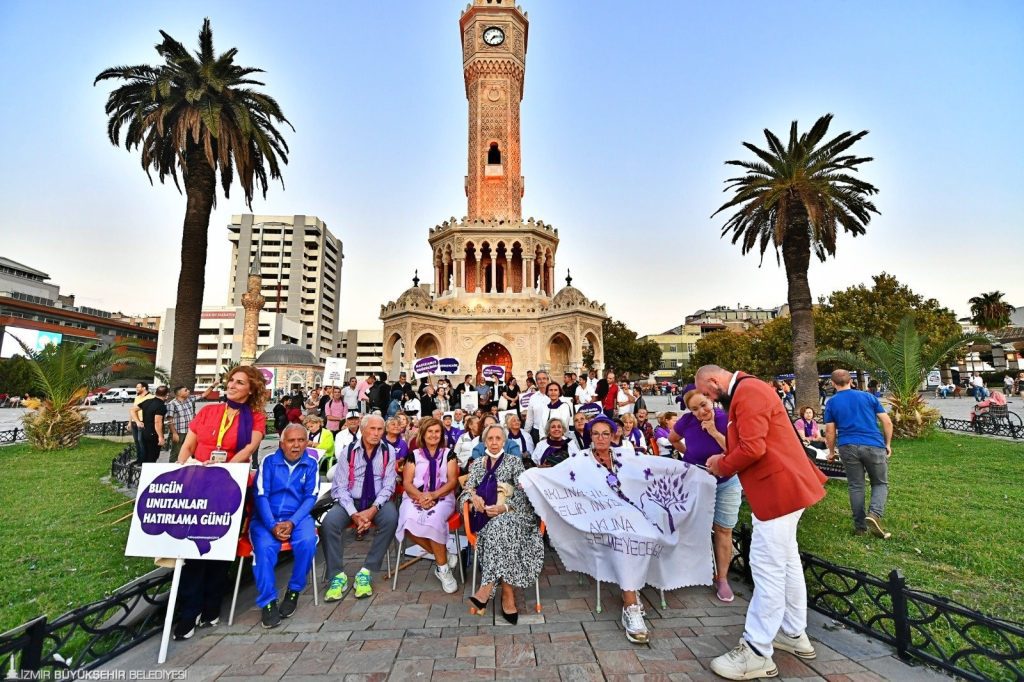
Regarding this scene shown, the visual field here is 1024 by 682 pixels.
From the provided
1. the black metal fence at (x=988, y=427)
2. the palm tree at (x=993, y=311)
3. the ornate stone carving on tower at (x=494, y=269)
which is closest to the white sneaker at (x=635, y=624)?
the black metal fence at (x=988, y=427)

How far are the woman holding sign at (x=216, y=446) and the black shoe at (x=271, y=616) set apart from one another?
1.62 feet

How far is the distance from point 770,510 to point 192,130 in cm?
1794

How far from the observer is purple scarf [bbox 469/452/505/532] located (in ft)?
15.1

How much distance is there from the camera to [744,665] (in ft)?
10.1

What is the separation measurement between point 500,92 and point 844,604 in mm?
39039

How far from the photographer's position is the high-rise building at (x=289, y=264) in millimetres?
94875

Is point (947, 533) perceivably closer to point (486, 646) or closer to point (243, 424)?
point (486, 646)

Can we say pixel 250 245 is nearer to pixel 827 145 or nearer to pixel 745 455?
pixel 827 145

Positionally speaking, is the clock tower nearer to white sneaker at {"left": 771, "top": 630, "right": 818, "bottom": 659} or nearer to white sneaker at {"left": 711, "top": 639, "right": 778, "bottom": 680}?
white sneaker at {"left": 771, "top": 630, "right": 818, "bottom": 659}

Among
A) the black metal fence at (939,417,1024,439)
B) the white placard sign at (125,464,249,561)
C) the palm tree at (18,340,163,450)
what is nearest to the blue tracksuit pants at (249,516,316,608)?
the white placard sign at (125,464,249,561)

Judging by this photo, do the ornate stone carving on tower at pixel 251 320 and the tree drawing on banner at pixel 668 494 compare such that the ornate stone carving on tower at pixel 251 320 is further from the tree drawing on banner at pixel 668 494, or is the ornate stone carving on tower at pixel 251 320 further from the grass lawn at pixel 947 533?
the grass lawn at pixel 947 533

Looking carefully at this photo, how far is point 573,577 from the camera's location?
4.94 m

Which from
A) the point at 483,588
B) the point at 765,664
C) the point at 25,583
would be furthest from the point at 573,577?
the point at 25,583

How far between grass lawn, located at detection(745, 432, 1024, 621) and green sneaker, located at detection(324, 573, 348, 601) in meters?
5.29
